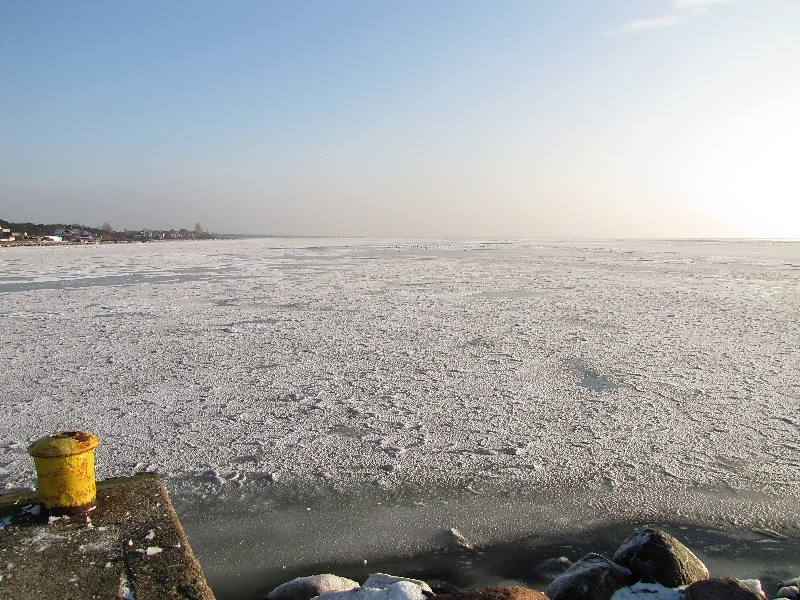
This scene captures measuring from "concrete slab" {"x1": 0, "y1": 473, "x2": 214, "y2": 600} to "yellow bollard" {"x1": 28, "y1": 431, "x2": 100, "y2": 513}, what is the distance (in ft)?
0.19

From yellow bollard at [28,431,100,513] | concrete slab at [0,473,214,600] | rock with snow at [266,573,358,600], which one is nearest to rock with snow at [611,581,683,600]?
rock with snow at [266,573,358,600]

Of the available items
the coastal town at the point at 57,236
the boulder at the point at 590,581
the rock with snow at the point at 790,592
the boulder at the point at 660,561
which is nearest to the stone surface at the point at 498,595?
the boulder at the point at 590,581

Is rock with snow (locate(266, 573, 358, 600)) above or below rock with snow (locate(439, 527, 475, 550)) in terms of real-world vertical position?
above

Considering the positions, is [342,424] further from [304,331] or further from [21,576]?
[304,331]

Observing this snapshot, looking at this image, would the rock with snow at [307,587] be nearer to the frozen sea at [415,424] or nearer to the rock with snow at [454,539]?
the frozen sea at [415,424]

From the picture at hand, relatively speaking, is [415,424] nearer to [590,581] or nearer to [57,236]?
[590,581]

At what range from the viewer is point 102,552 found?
2.04 meters

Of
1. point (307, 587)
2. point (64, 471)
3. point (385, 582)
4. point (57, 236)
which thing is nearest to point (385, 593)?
point (385, 582)

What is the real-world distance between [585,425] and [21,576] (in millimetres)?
3232

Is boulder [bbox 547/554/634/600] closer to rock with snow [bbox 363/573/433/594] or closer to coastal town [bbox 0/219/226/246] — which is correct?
rock with snow [bbox 363/573/433/594]

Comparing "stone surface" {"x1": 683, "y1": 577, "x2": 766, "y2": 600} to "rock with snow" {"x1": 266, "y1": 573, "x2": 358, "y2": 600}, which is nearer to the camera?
"stone surface" {"x1": 683, "y1": 577, "x2": 766, "y2": 600}

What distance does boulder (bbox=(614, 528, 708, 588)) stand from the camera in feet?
6.85

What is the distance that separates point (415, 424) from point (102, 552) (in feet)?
7.11

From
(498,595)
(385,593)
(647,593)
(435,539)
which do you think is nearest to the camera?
(498,595)
